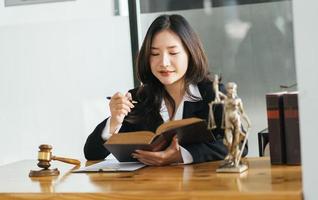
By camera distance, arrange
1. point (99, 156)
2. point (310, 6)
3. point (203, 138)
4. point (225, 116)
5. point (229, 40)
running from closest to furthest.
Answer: point (310, 6)
point (225, 116)
point (203, 138)
point (99, 156)
point (229, 40)

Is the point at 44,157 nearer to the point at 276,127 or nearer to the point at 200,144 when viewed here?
the point at 200,144

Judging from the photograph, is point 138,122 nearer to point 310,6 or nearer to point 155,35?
point 155,35

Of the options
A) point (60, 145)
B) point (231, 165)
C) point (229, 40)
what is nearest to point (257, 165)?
point (231, 165)

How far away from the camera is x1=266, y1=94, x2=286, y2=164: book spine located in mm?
1662

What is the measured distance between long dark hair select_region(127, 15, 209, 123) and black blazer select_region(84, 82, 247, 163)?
0.04 m

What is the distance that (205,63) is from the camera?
210 cm

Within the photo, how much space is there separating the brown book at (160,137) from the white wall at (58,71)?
201 centimetres

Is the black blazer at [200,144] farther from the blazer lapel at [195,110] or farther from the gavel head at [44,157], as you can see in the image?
the gavel head at [44,157]

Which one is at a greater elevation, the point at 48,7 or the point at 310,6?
the point at 48,7

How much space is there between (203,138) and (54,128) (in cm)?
232

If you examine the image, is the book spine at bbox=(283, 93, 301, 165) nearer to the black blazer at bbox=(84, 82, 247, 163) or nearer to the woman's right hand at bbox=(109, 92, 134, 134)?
the black blazer at bbox=(84, 82, 247, 163)

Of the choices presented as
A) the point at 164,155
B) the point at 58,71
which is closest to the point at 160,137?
the point at 164,155

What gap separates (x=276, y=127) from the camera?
5.48 ft

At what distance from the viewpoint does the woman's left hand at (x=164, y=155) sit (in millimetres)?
1809
